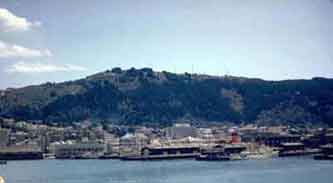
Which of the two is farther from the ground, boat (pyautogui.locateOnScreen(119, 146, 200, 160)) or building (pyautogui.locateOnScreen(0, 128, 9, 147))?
building (pyautogui.locateOnScreen(0, 128, 9, 147))

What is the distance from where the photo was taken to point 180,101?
113 meters

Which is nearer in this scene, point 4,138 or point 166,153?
point 166,153

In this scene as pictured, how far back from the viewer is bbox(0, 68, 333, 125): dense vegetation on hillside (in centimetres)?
10694

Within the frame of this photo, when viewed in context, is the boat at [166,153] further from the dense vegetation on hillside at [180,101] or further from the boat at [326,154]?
the dense vegetation on hillside at [180,101]

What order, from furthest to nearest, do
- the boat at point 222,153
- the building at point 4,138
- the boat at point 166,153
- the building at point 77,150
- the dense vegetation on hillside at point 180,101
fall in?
the dense vegetation on hillside at point 180,101 → the building at point 4,138 → the building at point 77,150 → the boat at point 166,153 → the boat at point 222,153

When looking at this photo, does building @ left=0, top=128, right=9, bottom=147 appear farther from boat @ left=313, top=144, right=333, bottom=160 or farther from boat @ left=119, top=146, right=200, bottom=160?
boat @ left=313, top=144, right=333, bottom=160

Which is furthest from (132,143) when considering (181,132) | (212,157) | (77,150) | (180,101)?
(180,101)

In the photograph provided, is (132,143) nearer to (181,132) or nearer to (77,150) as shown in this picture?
(77,150)

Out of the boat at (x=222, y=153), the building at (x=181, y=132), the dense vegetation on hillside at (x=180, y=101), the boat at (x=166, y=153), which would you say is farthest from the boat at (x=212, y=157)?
the dense vegetation on hillside at (x=180, y=101)

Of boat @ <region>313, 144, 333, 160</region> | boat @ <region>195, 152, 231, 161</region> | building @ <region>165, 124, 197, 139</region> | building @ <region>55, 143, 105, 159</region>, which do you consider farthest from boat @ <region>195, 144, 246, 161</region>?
building @ <region>165, 124, 197, 139</region>

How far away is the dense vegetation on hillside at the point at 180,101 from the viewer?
107 meters

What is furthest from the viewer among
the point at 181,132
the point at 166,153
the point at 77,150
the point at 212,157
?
the point at 181,132

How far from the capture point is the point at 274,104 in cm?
10894

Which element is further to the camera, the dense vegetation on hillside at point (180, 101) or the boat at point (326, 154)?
the dense vegetation on hillside at point (180, 101)
